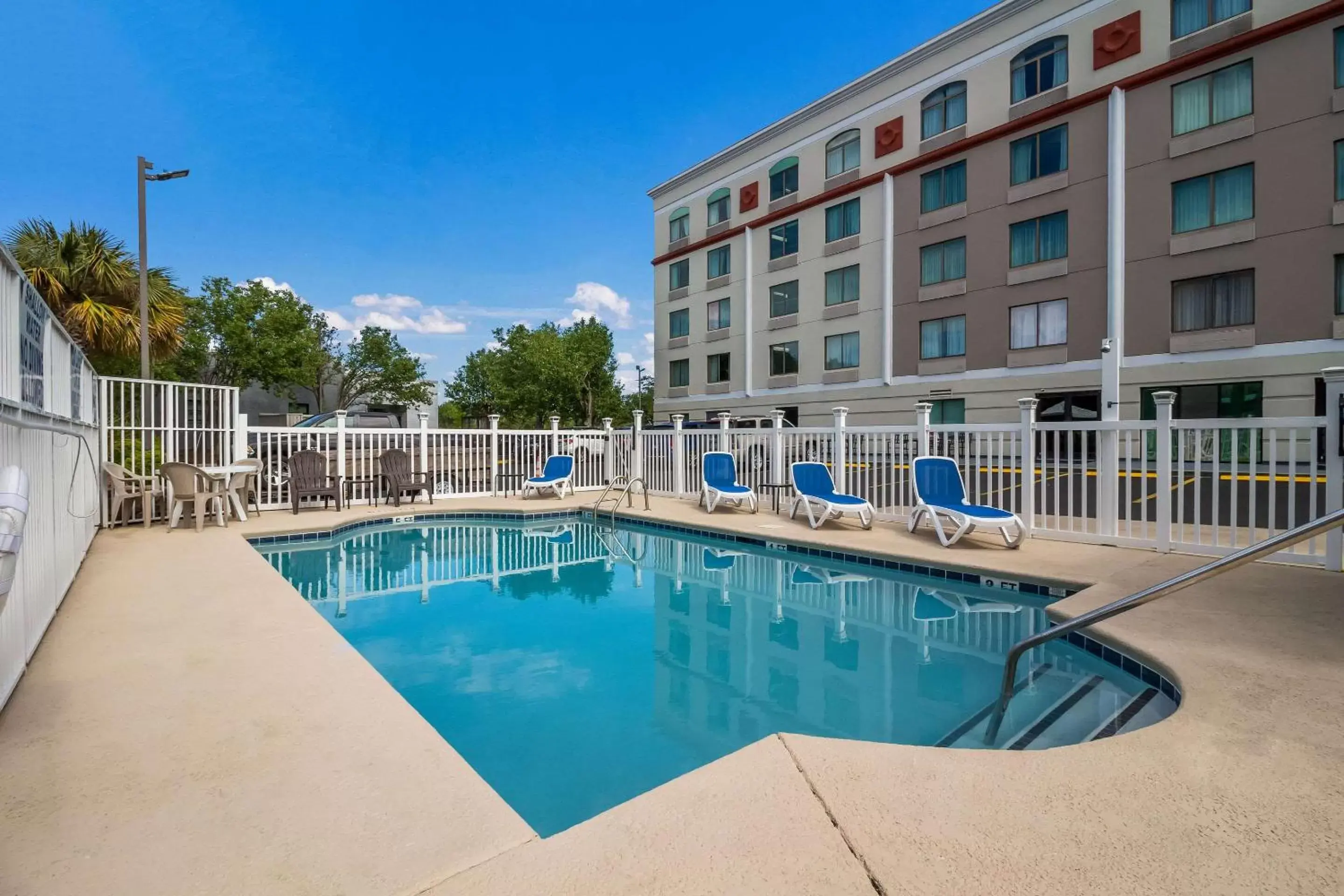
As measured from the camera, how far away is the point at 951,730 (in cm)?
317

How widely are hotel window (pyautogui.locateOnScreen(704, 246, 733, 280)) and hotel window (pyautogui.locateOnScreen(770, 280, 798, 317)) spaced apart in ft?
8.06

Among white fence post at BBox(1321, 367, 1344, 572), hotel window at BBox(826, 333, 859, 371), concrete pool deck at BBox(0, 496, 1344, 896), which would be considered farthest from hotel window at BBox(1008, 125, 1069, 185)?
concrete pool deck at BBox(0, 496, 1344, 896)

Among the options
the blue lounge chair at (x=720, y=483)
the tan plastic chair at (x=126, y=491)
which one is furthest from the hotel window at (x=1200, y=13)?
the tan plastic chair at (x=126, y=491)

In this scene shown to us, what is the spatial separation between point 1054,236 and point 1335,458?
1479 cm

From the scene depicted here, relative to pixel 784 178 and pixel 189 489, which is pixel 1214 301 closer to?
pixel 784 178

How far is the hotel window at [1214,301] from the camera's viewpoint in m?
14.4

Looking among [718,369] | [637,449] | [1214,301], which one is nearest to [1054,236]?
[1214,301]

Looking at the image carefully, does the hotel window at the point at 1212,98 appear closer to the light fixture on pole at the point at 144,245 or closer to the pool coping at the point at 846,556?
the pool coping at the point at 846,556

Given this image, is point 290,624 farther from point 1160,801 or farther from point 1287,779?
point 1287,779

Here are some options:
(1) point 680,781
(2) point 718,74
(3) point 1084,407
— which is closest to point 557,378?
(2) point 718,74

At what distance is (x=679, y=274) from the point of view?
27.8 m

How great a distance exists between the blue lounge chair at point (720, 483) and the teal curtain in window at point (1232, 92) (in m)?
15.1

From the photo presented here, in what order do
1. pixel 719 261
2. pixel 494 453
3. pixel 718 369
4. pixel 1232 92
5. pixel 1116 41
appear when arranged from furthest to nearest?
pixel 718 369 → pixel 719 261 → pixel 1116 41 → pixel 1232 92 → pixel 494 453

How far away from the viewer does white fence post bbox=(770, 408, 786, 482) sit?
10.0m
